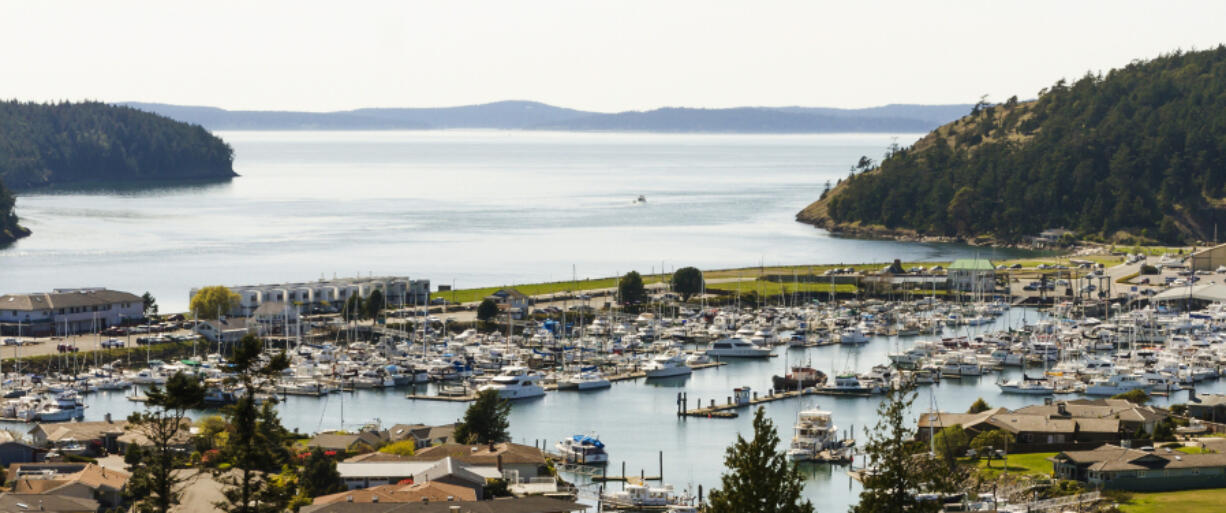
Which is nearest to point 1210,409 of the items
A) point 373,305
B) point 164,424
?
point 164,424

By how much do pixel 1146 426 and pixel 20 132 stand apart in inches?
6839

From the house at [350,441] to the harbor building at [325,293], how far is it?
24178mm

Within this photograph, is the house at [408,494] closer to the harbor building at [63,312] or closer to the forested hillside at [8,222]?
the harbor building at [63,312]

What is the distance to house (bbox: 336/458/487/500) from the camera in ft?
92.5

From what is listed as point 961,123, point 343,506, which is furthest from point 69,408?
point 961,123

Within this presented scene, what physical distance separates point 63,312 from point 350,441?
2551cm

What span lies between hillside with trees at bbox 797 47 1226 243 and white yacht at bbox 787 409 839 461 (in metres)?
70.4

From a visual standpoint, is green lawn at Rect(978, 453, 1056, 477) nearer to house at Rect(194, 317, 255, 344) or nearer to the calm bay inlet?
the calm bay inlet

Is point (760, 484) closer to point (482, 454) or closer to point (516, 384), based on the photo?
point (482, 454)

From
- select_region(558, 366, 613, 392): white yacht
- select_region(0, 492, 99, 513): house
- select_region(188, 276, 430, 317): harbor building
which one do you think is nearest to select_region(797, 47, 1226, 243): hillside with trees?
select_region(188, 276, 430, 317): harbor building

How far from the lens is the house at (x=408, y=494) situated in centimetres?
2633

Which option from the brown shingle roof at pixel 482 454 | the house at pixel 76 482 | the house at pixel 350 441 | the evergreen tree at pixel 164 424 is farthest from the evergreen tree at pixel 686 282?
the evergreen tree at pixel 164 424

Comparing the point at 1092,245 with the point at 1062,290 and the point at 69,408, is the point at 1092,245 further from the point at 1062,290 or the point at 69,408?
the point at 69,408

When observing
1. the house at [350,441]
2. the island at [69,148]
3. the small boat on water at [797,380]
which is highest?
the island at [69,148]
